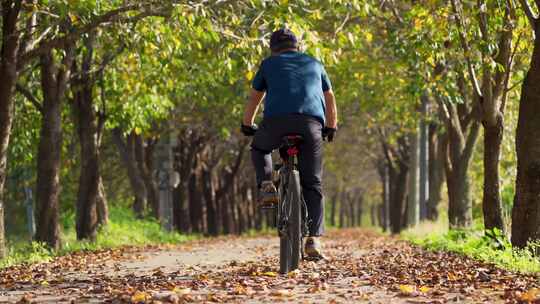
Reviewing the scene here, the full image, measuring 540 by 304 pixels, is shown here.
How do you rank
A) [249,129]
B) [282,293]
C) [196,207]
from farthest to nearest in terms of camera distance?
1. [196,207]
2. [249,129]
3. [282,293]

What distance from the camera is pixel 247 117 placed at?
32.2 ft

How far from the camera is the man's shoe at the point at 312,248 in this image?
9742mm

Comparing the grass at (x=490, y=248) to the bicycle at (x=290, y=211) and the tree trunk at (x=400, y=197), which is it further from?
the tree trunk at (x=400, y=197)

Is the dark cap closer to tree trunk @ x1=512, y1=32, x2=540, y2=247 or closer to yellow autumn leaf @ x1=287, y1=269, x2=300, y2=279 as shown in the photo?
yellow autumn leaf @ x1=287, y1=269, x2=300, y2=279

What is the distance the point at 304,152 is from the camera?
9.41 metres

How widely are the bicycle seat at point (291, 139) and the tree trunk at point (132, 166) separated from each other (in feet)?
69.0

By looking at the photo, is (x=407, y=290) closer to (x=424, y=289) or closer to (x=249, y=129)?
(x=424, y=289)

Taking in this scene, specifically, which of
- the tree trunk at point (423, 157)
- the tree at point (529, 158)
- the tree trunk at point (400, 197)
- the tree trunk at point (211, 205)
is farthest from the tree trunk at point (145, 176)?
the tree at point (529, 158)

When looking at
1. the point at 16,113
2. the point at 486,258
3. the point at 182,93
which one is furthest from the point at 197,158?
the point at 486,258

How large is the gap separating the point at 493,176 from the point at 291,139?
622 cm

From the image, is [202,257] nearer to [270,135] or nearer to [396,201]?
[270,135]

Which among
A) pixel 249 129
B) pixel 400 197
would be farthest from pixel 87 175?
pixel 400 197

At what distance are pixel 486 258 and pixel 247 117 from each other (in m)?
3.84

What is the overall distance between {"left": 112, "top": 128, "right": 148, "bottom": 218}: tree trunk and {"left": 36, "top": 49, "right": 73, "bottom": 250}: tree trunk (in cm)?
1220
